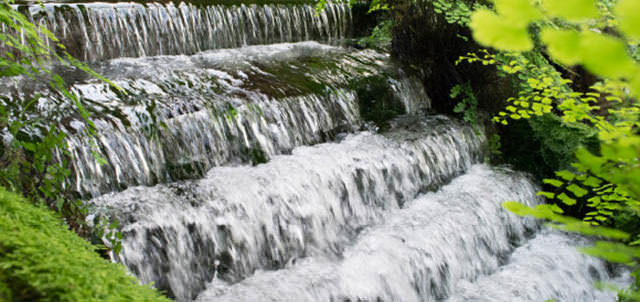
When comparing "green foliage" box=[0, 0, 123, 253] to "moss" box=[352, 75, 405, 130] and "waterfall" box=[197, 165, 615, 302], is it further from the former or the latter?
"moss" box=[352, 75, 405, 130]

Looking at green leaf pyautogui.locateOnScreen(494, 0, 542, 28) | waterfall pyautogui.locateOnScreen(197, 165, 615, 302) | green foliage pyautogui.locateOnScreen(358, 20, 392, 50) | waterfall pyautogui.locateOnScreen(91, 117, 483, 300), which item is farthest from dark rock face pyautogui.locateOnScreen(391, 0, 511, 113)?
green leaf pyautogui.locateOnScreen(494, 0, 542, 28)

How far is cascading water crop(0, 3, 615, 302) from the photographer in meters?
3.42

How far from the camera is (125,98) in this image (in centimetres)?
437

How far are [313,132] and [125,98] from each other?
2.02m

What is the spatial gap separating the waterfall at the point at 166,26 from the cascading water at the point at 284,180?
0.10 feet

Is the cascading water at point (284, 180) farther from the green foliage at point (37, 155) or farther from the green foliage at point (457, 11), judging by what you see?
the green foliage at point (457, 11)

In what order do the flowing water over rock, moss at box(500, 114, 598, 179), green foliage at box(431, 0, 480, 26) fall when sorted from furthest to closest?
moss at box(500, 114, 598, 179), green foliage at box(431, 0, 480, 26), the flowing water over rock

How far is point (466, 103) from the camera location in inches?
259

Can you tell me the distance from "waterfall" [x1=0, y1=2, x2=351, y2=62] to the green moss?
4920 mm

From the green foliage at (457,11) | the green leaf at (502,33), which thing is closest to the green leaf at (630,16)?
the green leaf at (502,33)

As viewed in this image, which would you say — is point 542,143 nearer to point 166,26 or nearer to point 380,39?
point 380,39

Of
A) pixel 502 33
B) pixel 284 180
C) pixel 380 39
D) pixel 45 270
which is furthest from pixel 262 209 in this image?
pixel 380 39

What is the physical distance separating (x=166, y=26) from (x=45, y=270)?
6.17m

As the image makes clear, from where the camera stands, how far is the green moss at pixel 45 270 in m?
1.14
